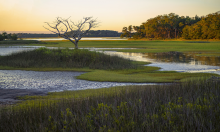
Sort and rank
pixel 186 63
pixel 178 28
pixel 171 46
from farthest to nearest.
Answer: pixel 178 28, pixel 171 46, pixel 186 63

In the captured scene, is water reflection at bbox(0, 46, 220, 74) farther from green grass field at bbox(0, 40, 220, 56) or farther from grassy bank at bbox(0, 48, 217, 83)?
green grass field at bbox(0, 40, 220, 56)

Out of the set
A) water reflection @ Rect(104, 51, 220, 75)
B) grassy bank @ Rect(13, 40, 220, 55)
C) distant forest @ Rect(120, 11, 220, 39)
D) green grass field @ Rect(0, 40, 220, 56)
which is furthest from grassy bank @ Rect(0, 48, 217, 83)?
distant forest @ Rect(120, 11, 220, 39)

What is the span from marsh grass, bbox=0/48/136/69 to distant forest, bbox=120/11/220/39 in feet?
290

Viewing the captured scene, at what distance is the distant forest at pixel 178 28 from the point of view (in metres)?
108

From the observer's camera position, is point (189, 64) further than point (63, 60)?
Yes

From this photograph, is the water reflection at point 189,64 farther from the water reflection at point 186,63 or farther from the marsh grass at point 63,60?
the marsh grass at point 63,60

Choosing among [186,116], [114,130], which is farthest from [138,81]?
[114,130]

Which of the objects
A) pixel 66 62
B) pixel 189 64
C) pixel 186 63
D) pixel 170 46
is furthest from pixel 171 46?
pixel 66 62

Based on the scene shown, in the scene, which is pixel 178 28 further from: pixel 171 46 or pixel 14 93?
pixel 14 93

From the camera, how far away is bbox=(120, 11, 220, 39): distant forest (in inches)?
4250

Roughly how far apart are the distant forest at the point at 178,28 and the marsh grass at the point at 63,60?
3476 inches

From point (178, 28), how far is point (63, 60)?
126 metres

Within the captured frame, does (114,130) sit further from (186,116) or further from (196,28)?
(196,28)

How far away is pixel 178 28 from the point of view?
14275 cm
